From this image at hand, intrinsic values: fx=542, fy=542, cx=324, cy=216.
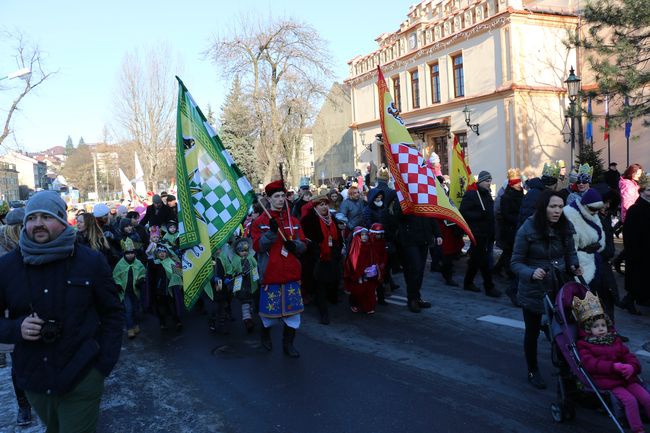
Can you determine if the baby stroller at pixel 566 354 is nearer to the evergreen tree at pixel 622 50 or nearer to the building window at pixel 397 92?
the evergreen tree at pixel 622 50

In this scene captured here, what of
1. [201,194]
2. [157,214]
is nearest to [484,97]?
[157,214]

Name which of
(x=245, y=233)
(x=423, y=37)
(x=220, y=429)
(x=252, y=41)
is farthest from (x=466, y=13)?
(x=220, y=429)

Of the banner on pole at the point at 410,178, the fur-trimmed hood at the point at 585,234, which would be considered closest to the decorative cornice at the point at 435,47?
the banner on pole at the point at 410,178

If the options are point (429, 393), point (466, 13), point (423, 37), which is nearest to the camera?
point (429, 393)

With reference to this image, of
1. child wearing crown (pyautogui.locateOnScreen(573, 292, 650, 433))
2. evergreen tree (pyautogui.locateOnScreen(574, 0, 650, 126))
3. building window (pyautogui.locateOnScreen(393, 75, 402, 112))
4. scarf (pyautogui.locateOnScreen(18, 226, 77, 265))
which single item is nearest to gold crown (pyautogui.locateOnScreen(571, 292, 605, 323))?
child wearing crown (pyautogui.locateOnScreen(573, 292, 650, 433))

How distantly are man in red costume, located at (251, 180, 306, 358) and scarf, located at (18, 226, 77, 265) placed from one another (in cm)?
299

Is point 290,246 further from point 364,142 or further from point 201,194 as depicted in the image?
point 364,142

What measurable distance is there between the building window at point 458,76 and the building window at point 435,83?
1.35 metres

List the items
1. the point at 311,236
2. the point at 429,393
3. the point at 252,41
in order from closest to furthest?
the point at 429,393 → the point at 311,236 → the point at 252,41

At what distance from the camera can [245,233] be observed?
9203mm

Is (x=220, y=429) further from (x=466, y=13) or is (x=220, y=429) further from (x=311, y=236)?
(x=466, y=13)

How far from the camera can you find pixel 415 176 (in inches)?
279

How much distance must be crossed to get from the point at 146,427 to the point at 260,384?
1125mm

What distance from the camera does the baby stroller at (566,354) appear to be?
3.79 m
